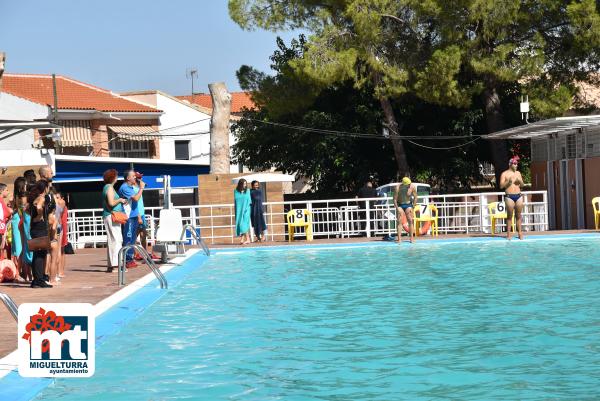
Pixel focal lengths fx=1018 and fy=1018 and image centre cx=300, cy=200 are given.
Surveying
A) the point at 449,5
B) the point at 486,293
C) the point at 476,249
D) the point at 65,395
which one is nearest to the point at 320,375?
the point at 65,395

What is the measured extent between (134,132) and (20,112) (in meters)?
8.70

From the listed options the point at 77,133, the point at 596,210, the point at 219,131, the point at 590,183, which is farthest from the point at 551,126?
the point at 77,133

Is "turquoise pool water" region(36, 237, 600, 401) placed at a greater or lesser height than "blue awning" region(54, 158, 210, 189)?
lesser

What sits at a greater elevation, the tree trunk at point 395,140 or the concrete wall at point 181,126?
the concrete wall at point 181,126

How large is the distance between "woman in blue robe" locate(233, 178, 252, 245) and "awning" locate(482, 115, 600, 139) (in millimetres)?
7748

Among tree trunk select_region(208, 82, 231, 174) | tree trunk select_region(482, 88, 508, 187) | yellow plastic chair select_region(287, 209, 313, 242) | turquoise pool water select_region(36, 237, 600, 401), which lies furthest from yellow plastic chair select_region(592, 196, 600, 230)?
tree trunk select_region(208, 82, 231, 174)

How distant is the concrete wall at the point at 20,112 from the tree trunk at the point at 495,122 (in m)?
23.7

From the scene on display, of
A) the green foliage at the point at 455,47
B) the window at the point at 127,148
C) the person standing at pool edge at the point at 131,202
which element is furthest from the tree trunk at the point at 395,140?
the window at the point at 127,148

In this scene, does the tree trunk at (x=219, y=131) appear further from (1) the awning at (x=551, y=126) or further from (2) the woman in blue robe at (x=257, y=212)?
(1) the awning at (x=551, y=126)

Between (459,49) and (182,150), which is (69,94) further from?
(459,49)

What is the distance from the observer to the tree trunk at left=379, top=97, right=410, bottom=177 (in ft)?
120

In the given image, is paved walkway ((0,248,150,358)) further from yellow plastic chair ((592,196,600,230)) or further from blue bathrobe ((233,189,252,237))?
yellow plastic chair ((592,196,600,230))

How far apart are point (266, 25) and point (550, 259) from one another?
19.8m

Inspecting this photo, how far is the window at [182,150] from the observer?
6291 cm
